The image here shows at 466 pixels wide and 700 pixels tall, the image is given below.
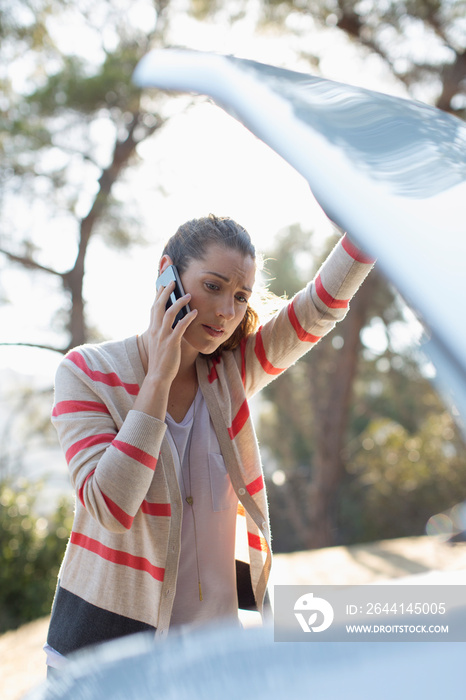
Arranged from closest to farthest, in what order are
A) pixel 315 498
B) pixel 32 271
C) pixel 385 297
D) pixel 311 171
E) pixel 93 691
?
pixel 93 691 < pixel 311 171 < pixel 32 271 < pixel 315 498 < pixel 385 297

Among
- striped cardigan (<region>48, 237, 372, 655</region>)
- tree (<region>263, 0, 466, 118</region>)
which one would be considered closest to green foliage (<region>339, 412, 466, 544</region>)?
tree (<region>263, 0, 466, 118</region>)

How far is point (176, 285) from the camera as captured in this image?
1.34m

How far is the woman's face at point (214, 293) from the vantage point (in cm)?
133

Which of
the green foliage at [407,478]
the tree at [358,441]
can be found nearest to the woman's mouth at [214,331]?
the tree at [358,441]

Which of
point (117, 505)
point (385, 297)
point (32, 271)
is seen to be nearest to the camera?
point (117, 505)

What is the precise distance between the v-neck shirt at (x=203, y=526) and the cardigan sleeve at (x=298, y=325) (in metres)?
0.25

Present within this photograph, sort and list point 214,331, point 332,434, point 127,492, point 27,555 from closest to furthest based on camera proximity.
A: 1. point 127,492
2. point 214,331
3. point 27,555
4. point 332,434

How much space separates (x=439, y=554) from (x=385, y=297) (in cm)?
608

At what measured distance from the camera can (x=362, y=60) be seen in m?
8.08

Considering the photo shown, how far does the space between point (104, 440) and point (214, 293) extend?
39cm

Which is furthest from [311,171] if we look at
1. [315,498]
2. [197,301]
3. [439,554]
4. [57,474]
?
[315,498]

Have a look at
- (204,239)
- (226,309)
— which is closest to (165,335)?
(226,309)

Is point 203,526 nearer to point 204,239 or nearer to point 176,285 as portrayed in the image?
point 176,285

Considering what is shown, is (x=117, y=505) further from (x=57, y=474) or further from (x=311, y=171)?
(x=57, y=474)
